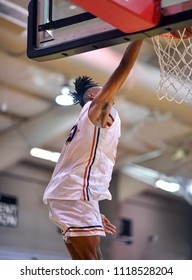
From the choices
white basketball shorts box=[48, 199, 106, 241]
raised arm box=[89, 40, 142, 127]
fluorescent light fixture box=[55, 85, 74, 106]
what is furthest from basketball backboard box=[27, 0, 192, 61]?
fluorescent light fixture box=[55, 85, 74, 106]

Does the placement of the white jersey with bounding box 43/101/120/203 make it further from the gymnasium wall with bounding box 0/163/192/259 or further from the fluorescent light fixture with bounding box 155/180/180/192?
the fluorescent light fixture with bounding box 155/180/180/192

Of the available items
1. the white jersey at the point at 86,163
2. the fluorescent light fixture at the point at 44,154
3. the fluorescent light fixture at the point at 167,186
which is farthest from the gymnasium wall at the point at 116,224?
the white jersey at the point at 86,163

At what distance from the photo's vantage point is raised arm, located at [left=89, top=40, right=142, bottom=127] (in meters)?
2.94

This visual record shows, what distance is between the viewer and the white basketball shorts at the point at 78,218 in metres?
2.95

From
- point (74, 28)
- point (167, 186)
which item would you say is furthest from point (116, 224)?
point (74, 28)

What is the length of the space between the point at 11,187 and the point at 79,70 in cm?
404

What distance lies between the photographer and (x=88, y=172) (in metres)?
3.03

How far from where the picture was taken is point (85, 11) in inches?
111

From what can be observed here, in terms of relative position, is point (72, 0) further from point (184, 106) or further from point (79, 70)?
point (184, 106)

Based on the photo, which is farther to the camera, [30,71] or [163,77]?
[30,71]

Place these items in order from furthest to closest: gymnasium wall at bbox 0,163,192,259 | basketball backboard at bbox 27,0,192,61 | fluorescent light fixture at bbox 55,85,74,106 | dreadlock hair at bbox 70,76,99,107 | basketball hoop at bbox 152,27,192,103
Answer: gymnasium wall at bbox 0,163,192,259, fluorescent light fixture at bbox 55,85,74,106, basketball hoop at bbox 152,27,192,103, dreadlock hair at bbox 70,76,99,107, basketball backboard at bbox 27,0,192,61

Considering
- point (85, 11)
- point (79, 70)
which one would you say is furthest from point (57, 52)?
point (79, 70)
